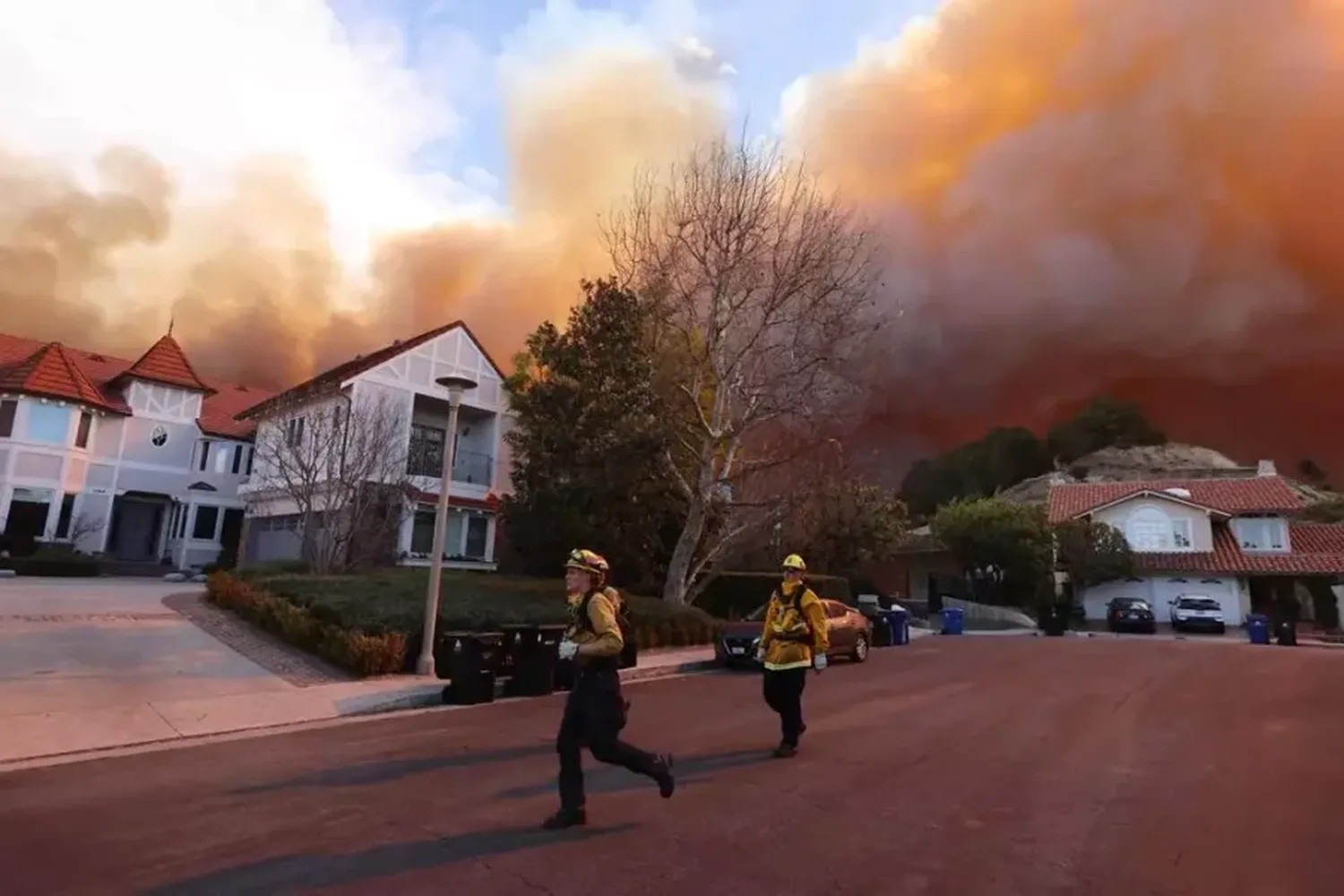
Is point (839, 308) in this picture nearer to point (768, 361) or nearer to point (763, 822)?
point (768, 361)

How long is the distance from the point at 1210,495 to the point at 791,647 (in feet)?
158

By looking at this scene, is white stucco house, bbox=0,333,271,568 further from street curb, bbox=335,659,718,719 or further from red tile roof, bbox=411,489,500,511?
street curb, bbox=335,659,718,719

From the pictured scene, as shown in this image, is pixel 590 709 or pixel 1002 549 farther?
pixel 1002 549

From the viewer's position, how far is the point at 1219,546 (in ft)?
139

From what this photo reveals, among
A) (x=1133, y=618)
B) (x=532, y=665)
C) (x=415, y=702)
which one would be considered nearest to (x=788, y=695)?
(x=532, y=665)

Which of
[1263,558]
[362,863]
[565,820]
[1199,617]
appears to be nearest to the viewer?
[362,863]

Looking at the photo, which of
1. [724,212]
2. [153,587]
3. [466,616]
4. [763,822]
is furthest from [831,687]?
[153,587]

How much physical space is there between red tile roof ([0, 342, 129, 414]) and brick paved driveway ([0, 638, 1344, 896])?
2863 centimetres

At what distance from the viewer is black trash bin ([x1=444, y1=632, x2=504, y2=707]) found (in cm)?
1088

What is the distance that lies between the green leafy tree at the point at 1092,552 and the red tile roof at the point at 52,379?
42383mm

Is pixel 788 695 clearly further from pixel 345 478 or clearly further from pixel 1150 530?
pixel 1150 530

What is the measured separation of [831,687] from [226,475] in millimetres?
31131

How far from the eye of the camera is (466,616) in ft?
45.2

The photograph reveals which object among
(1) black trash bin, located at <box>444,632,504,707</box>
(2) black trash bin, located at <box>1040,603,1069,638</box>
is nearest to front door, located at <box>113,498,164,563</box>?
(1) black trash bin, located at <box>444,632,504,707</box>
